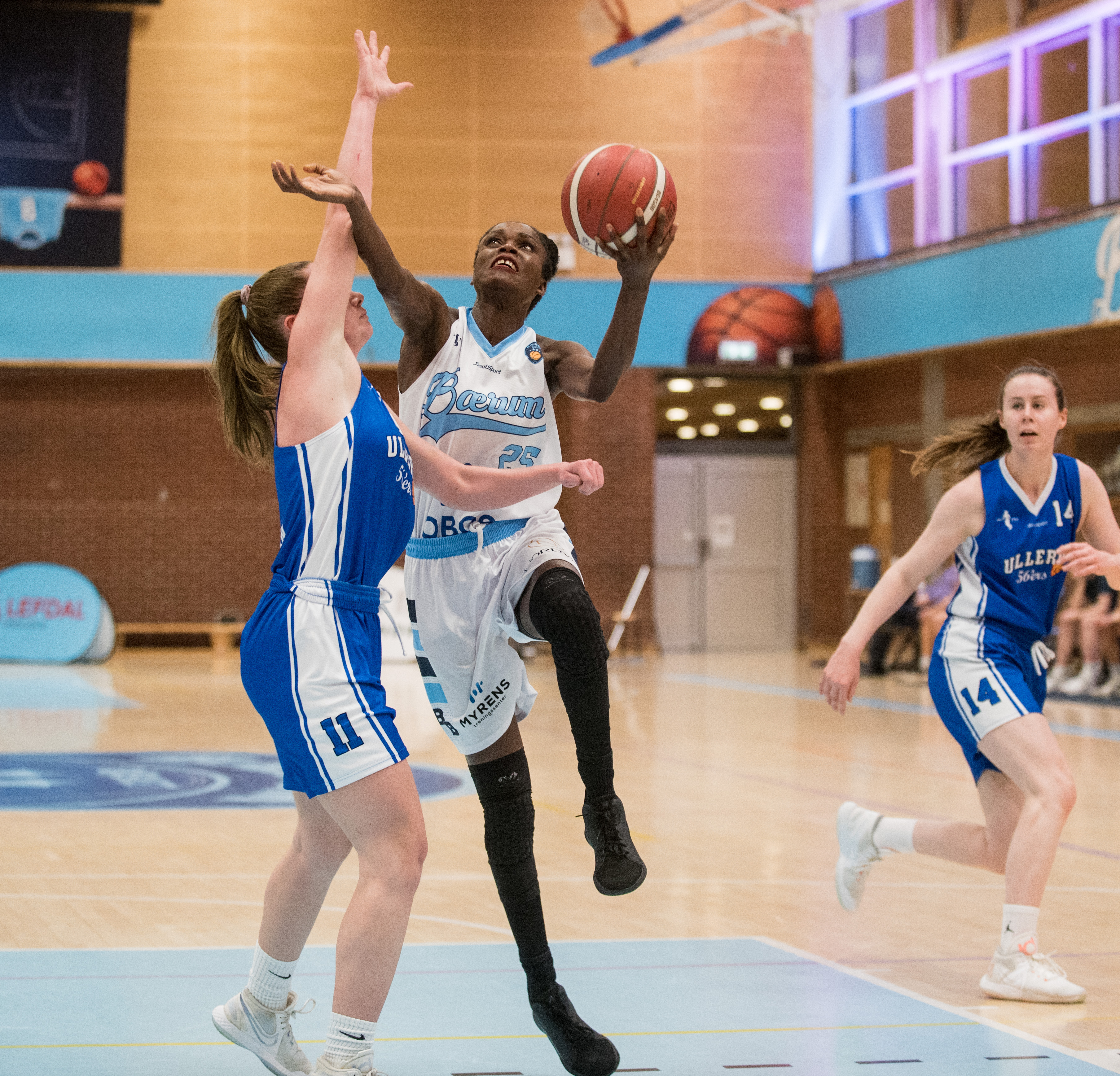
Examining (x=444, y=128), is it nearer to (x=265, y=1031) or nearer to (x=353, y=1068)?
(x=265, y=1031)

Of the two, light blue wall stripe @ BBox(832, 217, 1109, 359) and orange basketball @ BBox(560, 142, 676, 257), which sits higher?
light blue wall stripe @ BBox(832, 217, 1109, 359)

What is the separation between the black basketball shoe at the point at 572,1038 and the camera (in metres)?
3.26

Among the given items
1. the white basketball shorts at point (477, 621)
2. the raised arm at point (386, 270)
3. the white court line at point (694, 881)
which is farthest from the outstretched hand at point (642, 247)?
the white court line at point (694, 881)

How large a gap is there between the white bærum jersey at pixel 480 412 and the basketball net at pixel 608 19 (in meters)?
14.9

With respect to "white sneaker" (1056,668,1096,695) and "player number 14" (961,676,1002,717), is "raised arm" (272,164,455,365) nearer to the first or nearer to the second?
"player number 14" (961,676,1002,717)

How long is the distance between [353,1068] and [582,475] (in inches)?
49.9

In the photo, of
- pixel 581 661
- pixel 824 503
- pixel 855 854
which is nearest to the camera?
pixel 581 661

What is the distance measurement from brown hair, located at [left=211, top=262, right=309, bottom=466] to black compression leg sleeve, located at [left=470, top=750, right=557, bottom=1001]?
0.95 m

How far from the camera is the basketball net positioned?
1786 centimetres

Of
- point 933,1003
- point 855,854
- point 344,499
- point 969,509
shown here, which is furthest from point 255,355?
point 855,854

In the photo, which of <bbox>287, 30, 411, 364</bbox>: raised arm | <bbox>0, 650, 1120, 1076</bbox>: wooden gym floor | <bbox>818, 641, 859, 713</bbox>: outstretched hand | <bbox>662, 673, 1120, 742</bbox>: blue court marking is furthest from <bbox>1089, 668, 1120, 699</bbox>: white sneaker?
<bbox>287, 30, 411, 364</bbox>: raised arm

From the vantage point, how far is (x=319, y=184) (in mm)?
2965

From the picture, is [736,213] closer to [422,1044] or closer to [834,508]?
[834,508]

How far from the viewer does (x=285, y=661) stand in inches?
114
